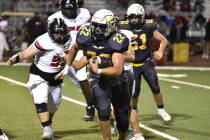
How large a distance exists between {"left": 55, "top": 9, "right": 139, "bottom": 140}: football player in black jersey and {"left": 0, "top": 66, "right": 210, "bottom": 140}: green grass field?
1.26 metres

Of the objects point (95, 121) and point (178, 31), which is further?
point (178, 31)

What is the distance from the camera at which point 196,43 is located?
25.1 m

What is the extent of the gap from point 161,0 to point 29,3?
18.9ft

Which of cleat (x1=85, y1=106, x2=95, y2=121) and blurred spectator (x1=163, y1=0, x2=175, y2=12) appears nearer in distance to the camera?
cleat (x1=85, y1=106, x2=95, y2=121)

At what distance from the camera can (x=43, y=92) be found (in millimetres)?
7777

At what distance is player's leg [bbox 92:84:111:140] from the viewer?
22.0 feet

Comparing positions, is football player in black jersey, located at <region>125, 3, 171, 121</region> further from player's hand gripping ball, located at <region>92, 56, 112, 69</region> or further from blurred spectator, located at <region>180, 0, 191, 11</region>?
blurred spectator, located at <region>180, 0, 191, 11</region>

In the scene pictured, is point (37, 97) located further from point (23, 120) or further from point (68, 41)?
point (23, 120)

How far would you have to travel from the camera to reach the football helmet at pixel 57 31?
7.62m

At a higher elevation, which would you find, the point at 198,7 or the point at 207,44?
the point at 198,7

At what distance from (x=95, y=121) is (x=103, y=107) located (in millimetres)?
2718

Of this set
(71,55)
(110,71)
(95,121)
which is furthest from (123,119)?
(95,121)

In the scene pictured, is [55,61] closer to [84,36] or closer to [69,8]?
[84,36]

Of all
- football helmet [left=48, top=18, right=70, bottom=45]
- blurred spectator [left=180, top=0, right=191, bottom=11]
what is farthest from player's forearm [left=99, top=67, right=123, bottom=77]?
blurred spectator [left=180, top=0, right=191, bottom=11]
